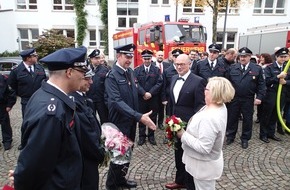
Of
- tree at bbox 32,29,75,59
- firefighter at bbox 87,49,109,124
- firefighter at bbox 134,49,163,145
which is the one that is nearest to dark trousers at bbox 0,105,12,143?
firefighter at bbox 87,49,109,124

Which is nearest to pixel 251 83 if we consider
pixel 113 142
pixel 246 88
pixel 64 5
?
pixel 246 88

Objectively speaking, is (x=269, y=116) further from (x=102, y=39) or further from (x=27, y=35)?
(x=27, y=35)

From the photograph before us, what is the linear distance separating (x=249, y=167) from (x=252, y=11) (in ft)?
76.8

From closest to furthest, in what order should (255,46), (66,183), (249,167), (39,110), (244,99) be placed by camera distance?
(39,110) → (66,183) → (249,167) → (244,99) → (255,46)

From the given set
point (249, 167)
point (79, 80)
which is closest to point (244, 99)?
point (249, 167)

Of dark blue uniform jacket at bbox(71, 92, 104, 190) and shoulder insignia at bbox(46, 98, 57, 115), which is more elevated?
shoulder insignia at bbox(46, 98, 57, 115)

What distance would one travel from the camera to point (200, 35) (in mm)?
14328

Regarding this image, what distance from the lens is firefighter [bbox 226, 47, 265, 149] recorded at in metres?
6.00

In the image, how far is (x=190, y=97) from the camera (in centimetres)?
393

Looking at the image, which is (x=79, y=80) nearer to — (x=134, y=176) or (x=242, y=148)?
(x=134, y=176)

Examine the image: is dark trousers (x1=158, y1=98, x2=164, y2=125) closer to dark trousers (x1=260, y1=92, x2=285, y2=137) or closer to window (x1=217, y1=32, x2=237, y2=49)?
dark trousers (x1=260, y1=92, x2=285, y2=137)

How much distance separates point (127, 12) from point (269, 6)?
1383cm

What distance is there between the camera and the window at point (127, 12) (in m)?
24.8

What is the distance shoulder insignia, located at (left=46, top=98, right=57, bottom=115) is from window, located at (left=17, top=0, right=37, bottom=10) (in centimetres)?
2811
